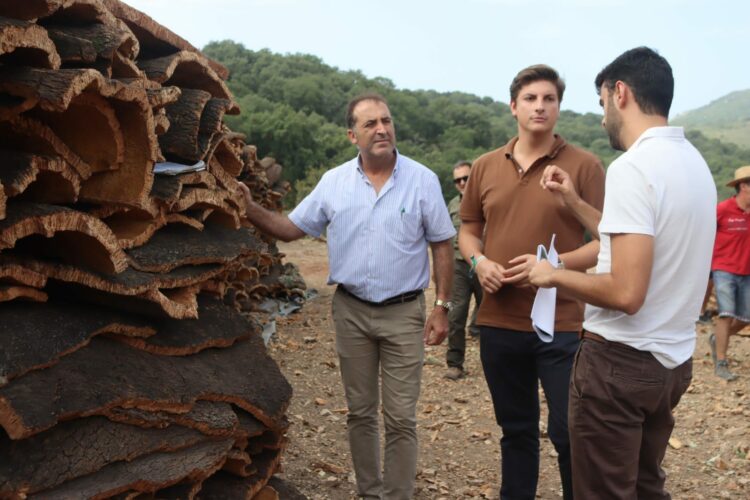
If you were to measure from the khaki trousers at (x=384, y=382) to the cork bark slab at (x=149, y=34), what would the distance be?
1728 mm

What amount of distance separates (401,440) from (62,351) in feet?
7.31

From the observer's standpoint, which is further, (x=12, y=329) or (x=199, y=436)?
(x=199, y=436)

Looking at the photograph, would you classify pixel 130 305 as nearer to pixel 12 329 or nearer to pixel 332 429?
pixel 12 329

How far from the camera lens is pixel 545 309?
140 inches

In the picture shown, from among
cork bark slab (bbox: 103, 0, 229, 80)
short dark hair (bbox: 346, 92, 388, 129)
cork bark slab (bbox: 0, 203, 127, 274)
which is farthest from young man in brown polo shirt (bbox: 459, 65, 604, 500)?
cork bark slab (bbox: 0, 203, 127, 274)

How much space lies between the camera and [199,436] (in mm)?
3062

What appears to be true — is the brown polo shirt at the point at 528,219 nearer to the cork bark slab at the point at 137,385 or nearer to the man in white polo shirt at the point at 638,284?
the man in white polo shirt at the point at 638,284

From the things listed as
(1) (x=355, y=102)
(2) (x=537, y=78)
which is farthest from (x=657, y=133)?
(1) (x=355, y=102)

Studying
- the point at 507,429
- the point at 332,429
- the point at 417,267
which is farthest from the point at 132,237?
the point at 332,429

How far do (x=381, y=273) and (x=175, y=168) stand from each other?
150 centimetres

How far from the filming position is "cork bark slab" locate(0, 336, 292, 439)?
7.92 ft

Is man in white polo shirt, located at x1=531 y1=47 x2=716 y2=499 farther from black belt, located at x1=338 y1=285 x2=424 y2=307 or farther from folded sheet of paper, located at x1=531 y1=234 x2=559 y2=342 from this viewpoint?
black belt, located at x1=338 y1=285 x2=424 y2=307

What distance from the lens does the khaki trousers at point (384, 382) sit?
4316 mm

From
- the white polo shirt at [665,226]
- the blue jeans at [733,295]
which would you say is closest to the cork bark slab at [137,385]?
the white polo shirt at [665,226]
